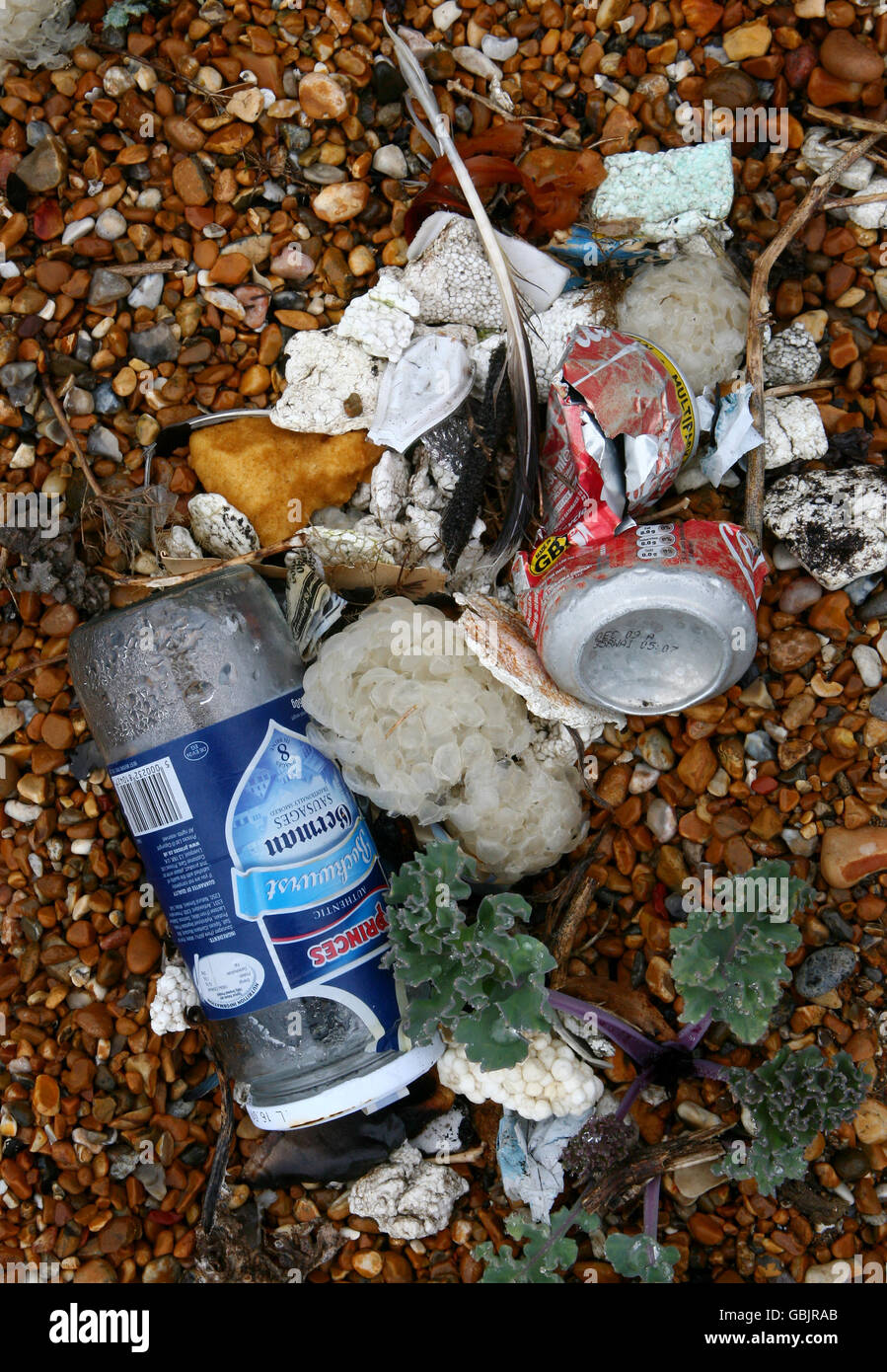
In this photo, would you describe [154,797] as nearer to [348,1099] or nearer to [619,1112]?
[348,1099]

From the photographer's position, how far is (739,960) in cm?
176

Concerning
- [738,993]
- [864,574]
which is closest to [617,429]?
[864,574]

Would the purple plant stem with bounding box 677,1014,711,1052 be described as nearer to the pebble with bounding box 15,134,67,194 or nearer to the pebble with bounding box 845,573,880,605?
the pebble with bounding box 845,573,880,605

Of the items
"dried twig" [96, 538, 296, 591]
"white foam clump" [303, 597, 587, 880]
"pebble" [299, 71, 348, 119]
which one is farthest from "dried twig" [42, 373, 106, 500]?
"pebble" [299, 71, 348, 119]

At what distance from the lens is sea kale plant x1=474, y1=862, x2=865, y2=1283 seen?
171 centimetres

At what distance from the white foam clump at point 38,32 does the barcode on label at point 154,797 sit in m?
1.40

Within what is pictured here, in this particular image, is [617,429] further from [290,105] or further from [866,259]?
[290,105]

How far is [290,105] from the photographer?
2037mm

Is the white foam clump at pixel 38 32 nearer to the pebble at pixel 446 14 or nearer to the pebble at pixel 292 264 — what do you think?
the pebble at pixel 292 264

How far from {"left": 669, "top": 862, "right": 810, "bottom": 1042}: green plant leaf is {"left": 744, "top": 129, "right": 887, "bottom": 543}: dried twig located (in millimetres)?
660

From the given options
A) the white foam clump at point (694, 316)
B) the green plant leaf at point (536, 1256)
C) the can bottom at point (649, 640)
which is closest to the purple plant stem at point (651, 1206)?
the green plant leaf at point (536, 1256)

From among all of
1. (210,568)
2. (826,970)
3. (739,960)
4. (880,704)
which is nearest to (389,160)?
(210,568)

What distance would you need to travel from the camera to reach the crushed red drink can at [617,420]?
67.9 inches

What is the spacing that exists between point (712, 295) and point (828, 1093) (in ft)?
4.64
